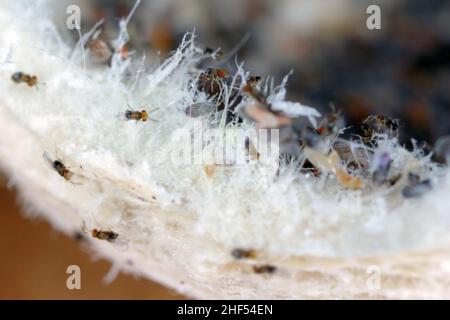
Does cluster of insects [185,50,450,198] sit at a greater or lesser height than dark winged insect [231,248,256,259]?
greater

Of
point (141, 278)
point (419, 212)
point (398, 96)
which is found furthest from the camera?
point (398, 96)

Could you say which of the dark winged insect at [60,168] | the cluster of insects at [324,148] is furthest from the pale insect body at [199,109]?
the dark winged insect at [60,168]

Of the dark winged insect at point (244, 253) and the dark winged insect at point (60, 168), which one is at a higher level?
the dark winged insect at point (60, 168)

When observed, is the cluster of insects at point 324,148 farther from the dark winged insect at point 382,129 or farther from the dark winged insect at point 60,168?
the dark winged insect at point 60,168

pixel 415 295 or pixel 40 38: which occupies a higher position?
pixel 40 38

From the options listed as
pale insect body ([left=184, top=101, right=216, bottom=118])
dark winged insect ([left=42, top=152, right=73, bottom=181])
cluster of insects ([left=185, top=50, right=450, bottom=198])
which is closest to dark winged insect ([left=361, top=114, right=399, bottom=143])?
cluster of insects ([left=185, top=50, right=450, bottom=198])

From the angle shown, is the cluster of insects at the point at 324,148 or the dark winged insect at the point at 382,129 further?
the dark winged insect at the point at 382,129

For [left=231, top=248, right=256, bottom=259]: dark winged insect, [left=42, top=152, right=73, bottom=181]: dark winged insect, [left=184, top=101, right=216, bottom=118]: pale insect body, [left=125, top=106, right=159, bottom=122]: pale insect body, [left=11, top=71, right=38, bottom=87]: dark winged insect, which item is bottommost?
[left=231, top=248, right=256, bottom=259]: dark winged insect

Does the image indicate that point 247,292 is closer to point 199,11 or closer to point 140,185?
point 140,185

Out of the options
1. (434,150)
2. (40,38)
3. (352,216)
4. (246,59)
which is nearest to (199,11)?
(246,59)

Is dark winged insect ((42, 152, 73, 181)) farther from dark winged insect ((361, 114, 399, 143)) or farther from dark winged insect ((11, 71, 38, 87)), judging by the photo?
dark winged insect ((361, 114, 399, 143))

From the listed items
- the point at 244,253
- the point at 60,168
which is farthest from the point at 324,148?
the point at 60,168
